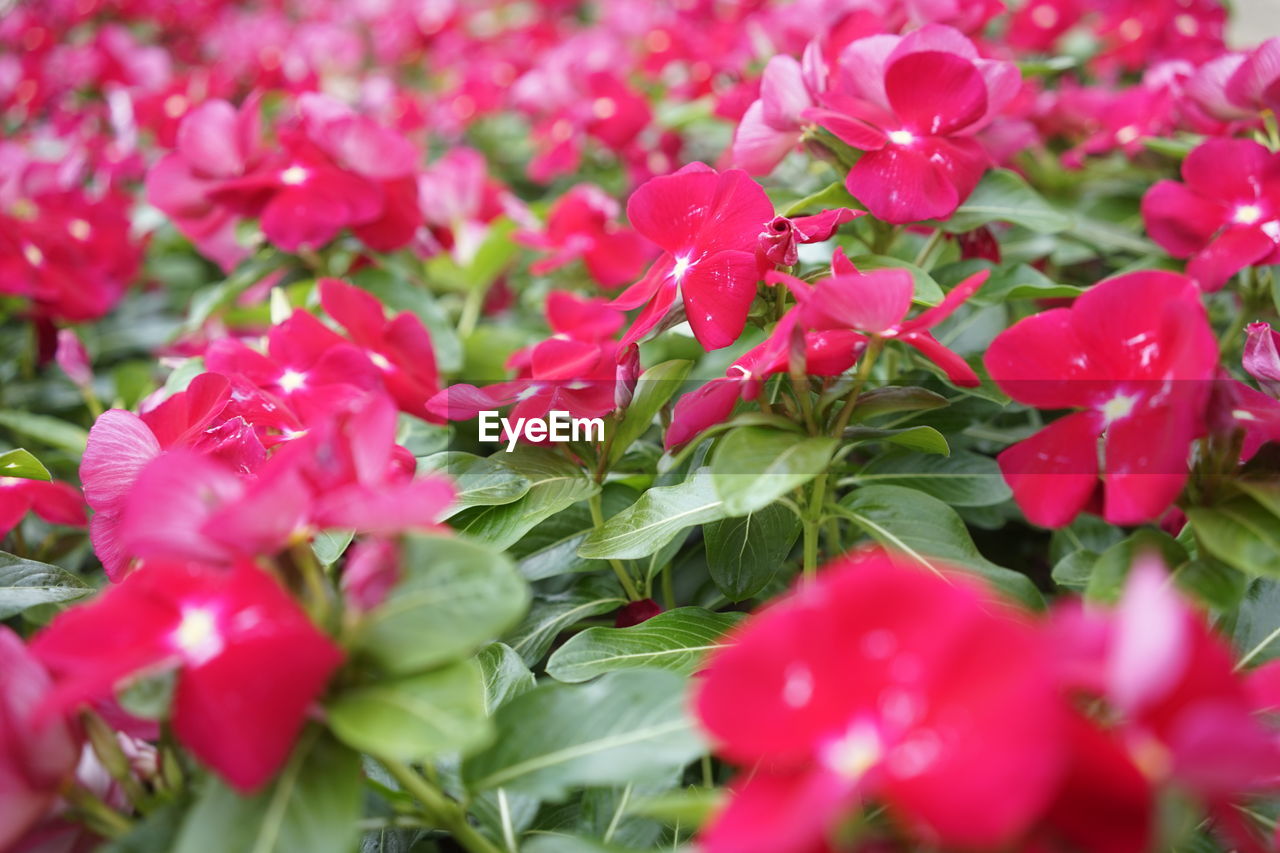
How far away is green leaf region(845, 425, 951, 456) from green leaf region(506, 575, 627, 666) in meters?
0.31

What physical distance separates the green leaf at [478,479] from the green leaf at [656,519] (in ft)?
0.27

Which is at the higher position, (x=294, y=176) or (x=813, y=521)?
(x=294, y=176)

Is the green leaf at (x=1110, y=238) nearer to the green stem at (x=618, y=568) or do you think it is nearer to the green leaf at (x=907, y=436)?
the green leaf at (x=907, y=436)

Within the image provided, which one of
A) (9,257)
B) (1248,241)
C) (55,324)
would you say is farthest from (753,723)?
(55,324)

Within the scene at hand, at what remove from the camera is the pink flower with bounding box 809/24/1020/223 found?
894 millimetres

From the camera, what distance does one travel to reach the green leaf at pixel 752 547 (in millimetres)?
827

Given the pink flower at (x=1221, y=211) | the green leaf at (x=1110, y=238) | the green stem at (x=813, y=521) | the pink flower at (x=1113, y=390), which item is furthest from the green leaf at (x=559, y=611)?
the green leaf at (x=1110, y=238)

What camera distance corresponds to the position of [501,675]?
2.57ft

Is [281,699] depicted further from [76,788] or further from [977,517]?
[977,517]

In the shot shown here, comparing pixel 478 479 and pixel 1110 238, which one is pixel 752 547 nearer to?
pixel 478 479

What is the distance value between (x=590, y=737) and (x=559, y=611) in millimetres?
321

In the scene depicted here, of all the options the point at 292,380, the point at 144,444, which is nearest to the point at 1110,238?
the point at 292,380

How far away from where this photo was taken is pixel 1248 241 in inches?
35.9

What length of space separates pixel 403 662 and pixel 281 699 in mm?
67
